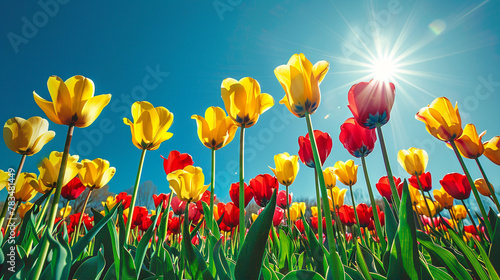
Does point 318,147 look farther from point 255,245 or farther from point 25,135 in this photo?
point 25,135

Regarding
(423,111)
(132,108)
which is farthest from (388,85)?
(132,108)

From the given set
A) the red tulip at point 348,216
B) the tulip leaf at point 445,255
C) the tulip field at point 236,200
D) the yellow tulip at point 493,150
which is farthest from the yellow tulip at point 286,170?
the yellow tulip at point 493,150

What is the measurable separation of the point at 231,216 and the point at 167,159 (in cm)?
90

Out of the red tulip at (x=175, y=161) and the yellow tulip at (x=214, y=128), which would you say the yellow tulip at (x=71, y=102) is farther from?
the red tulip at (x=175, y=161)

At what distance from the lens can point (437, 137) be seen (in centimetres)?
141

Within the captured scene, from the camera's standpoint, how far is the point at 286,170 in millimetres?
1729

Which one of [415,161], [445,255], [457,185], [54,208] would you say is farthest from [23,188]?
[457,185]

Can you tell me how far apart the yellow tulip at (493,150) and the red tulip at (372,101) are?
1.56 meters

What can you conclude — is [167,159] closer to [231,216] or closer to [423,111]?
[231,216]

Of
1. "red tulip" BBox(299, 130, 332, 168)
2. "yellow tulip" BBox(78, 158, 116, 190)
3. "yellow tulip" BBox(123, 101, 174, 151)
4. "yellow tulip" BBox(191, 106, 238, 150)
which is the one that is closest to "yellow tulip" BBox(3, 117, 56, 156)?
"yellow tulip" BBox(123, 101, 174, 151)

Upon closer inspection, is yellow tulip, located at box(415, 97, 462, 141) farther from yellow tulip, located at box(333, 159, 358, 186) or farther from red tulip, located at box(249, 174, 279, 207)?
red tulip, located at box(249, 174, 279, 207)

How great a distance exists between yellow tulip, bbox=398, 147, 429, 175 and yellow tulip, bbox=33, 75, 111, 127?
2.31 metres

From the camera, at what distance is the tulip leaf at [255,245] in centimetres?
45

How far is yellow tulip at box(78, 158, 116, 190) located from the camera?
1490mm
